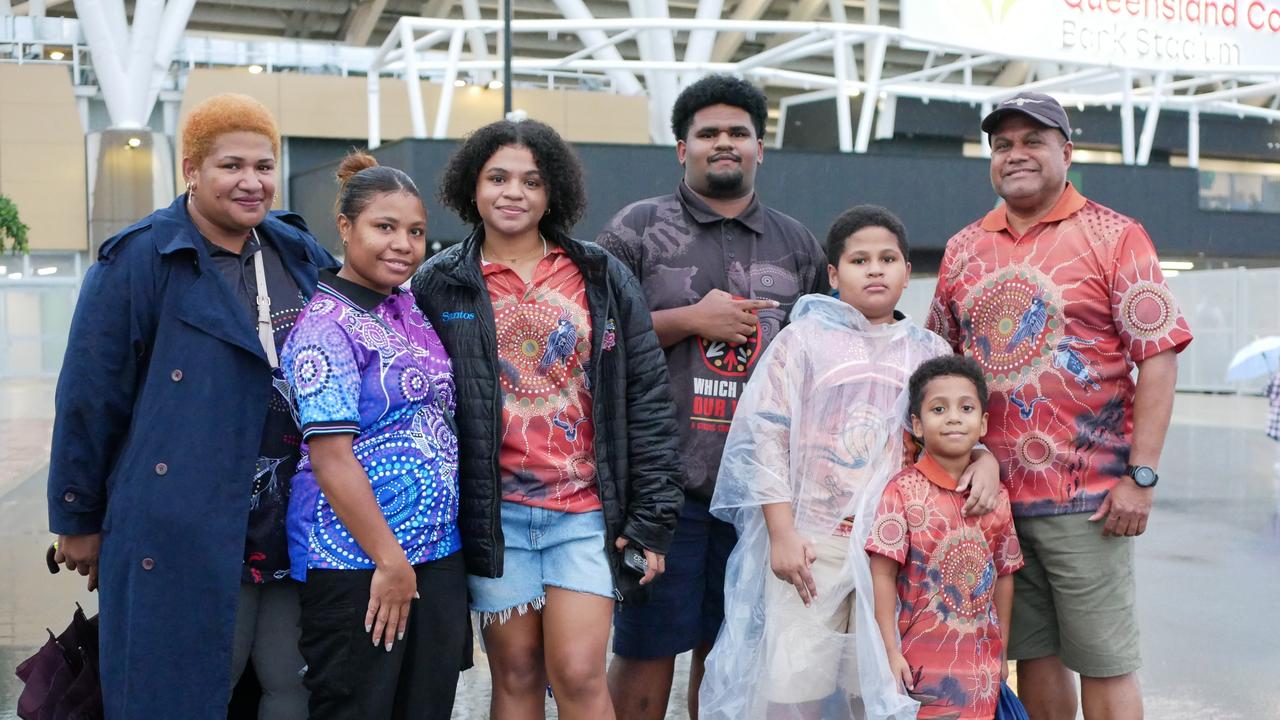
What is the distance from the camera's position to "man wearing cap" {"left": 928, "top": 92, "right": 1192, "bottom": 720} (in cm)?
364

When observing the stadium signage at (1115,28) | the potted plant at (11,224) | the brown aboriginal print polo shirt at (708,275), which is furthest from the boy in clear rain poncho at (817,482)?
the potted plant at (11,224)

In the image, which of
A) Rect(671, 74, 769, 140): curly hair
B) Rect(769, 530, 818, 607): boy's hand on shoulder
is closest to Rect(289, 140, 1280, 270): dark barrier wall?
Rect(671, 74, 769, 140): curly hair

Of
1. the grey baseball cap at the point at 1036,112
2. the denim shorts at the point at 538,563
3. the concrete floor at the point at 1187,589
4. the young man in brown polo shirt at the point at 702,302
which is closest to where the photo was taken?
the denim shorts at the point at 538,563

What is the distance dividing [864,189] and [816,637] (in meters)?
24.2

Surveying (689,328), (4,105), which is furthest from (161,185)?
(689,328)

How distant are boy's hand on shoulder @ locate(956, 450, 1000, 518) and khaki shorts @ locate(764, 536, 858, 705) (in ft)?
1.22

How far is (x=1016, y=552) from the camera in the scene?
3.65 m

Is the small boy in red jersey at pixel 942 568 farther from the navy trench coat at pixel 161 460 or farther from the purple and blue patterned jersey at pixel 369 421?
the navy trench coat at pixel 161 460

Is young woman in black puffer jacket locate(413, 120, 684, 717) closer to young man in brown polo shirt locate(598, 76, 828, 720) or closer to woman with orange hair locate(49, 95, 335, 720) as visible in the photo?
young man in brown polo shirt locate(598, 76, 828, 720)

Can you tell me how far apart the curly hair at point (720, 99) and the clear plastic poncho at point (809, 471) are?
0.81m

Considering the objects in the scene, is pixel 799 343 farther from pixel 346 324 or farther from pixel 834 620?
pixel 346 324

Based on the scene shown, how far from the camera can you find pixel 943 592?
3516mm

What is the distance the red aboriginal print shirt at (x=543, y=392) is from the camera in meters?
3.40

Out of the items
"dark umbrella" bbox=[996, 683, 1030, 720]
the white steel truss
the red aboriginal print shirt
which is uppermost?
the white steel truss
